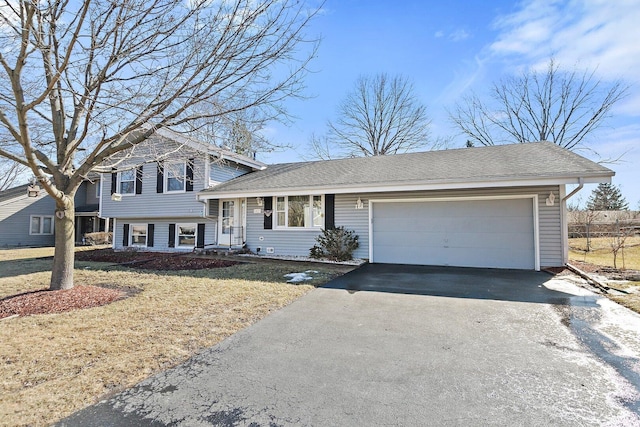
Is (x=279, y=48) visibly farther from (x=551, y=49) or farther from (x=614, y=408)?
(x=551, y=49)

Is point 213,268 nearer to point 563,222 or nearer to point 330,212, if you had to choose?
point 330,212

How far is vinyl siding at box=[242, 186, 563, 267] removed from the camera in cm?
894

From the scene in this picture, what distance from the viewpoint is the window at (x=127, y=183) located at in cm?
1476

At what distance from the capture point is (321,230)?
37.8ft

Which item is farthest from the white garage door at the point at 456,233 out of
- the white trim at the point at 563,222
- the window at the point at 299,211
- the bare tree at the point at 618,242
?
the bare tree at the point at 618,242

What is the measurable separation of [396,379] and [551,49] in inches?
968

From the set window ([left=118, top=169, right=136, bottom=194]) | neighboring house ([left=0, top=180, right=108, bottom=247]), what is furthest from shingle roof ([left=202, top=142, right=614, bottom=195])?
neighboring house ([left=0, top=180, right=108, bottom=247])

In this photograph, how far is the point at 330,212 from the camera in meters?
11.4

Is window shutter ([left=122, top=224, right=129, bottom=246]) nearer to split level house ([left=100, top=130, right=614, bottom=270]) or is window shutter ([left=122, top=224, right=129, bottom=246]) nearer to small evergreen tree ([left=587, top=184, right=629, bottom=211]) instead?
split level house ([left=100, top=130, right=614, bottom=270])

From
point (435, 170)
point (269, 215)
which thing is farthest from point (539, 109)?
point (269, 215)

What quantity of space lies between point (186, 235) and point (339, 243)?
7586 millimetres

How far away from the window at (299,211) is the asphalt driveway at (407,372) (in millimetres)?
6427

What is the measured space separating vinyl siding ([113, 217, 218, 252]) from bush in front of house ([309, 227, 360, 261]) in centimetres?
540

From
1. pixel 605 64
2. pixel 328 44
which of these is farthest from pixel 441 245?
pixel 605 64
